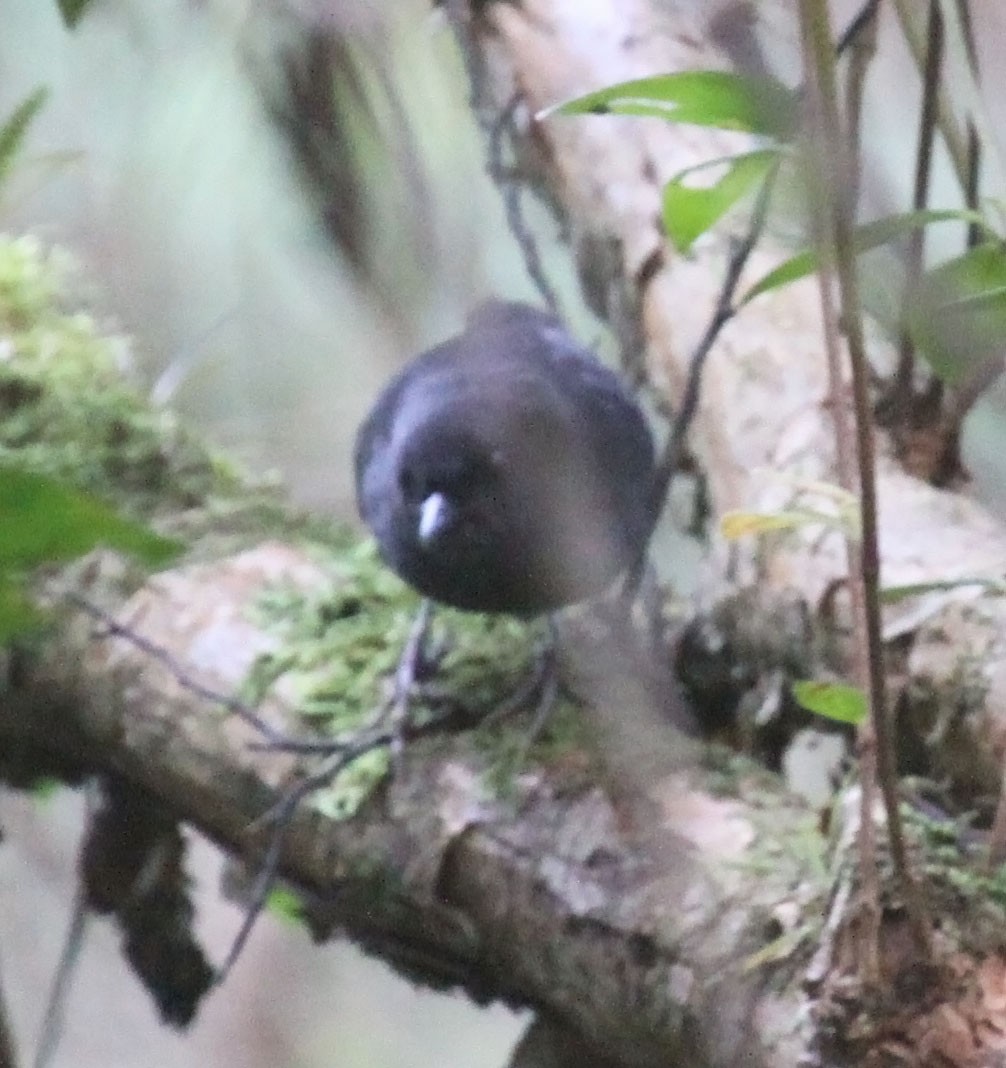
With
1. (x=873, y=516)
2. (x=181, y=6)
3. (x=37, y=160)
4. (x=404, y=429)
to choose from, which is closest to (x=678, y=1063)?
(x=873, y=516)

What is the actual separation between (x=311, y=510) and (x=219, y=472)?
124 mm

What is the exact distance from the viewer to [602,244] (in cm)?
173

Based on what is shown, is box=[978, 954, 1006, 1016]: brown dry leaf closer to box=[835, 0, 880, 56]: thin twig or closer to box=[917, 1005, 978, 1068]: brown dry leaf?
box=[917, 1005, 978, 1068]: brown dry leaf

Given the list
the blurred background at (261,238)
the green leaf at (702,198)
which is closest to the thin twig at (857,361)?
the green leaf at (702,198)

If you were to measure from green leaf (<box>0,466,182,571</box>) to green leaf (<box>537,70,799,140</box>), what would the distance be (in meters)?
0.35

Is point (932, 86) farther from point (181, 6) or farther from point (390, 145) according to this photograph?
point (181, 6)

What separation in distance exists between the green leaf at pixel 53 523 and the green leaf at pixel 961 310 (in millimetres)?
520

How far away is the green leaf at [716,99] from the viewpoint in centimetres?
72

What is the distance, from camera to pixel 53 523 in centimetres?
70

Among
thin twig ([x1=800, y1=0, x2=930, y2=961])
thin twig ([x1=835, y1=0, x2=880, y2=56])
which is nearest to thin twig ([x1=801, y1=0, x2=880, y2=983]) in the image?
thin twig ([x1=800, y1=0, x2=930, y2=961])

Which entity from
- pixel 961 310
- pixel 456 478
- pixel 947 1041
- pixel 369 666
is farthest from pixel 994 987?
pixel 456 478

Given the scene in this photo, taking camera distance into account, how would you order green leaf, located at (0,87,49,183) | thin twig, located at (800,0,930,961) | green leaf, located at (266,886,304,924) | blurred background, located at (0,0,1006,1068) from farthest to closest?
1. blurred background, located at (0,0,1006,1068)
2. green leaf, located at (0,87,49,183)
3. green leaf, located at (266,886,304,924)
4. thin twig, located at (800,0,930,961)

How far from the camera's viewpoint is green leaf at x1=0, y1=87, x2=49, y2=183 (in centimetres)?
147

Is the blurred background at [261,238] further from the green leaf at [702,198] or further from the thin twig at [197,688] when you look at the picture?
the green leaf at [702,198]
